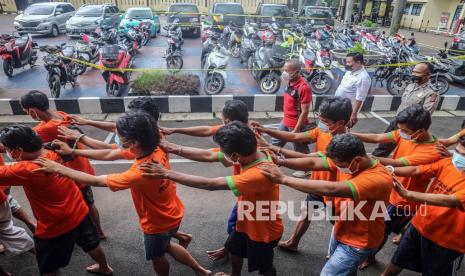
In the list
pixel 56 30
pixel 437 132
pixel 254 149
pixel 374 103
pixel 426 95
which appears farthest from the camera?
pixel 56 30

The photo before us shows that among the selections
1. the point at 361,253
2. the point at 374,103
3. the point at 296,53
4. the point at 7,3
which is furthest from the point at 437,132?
the point at 7,3

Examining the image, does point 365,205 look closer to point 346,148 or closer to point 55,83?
point 346,148

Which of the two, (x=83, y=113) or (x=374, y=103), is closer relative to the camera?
(x=83, y=113)

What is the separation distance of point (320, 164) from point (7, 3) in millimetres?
27431

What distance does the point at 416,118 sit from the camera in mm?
2492

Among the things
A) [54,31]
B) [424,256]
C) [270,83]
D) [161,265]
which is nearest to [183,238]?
[161,265]

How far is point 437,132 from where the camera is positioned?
6141 mm

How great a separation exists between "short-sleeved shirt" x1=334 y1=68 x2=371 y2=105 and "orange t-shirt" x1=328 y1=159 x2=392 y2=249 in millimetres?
2373

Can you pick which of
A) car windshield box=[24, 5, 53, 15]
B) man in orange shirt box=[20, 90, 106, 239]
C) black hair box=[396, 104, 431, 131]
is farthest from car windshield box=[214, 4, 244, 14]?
black hair box=[396, 104, 431, 131]

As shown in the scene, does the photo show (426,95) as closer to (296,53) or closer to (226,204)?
(226,204)

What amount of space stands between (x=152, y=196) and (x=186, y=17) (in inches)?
557

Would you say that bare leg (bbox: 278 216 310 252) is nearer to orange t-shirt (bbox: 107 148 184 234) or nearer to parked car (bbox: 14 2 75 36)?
orange t-shirt (bbox: 107 148 184 234)

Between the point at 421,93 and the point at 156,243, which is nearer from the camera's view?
the point at 156,243

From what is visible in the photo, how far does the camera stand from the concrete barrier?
20.9ft
